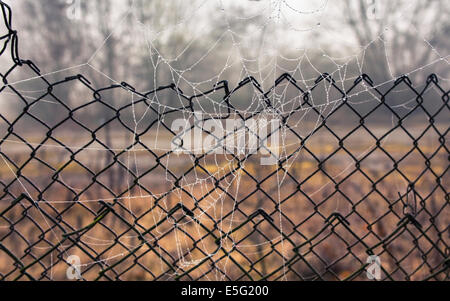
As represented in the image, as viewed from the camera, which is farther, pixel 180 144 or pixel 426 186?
pixel 426 186

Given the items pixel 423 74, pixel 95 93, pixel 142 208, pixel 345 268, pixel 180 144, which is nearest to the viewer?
pixel 95 93

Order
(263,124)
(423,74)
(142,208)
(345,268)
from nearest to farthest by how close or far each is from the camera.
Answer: (263,124) < (142,208) < (423,74) < (345,268)

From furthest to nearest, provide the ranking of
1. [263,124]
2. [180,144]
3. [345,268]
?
1. [345,268]
2. [263,124]
3. [180,144]

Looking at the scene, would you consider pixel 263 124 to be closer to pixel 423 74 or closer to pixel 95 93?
pixel 95 93

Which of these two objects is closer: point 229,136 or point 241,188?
point 229,136

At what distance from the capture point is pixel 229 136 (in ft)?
3.76
